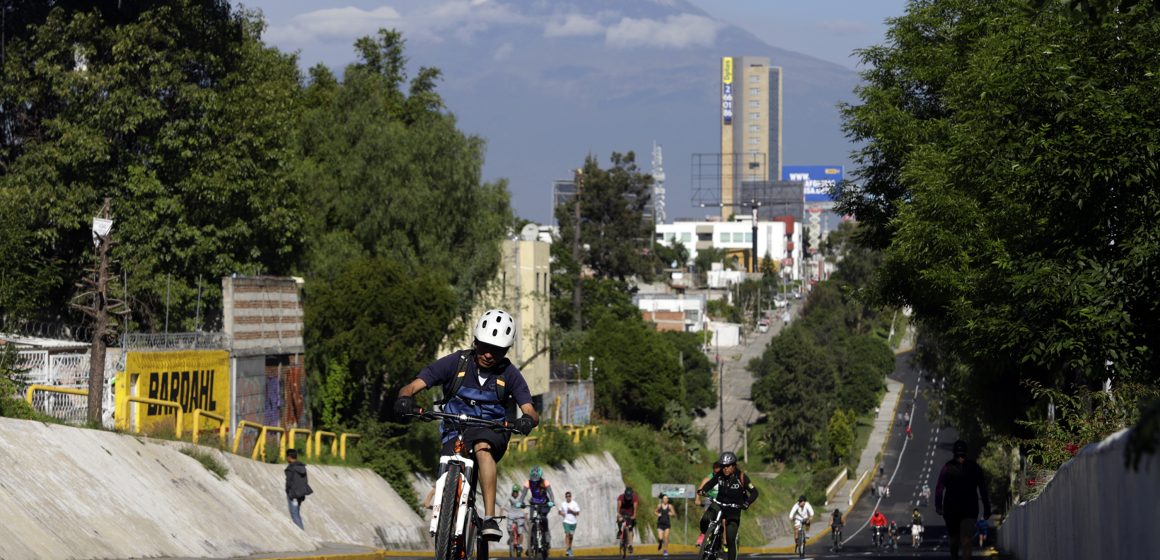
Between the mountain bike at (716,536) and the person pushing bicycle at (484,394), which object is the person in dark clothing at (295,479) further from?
the person pushing bicycle at (484,394)

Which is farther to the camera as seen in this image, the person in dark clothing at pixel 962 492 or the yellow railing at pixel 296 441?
the yellow railing at pixel 296 441

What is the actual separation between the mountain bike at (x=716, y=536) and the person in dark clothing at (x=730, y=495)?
0.08ft

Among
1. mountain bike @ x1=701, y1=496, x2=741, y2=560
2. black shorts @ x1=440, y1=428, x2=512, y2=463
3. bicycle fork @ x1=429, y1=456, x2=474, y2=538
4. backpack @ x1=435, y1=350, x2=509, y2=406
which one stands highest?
backpack @ x1=435, y1=350, x2=509, y2=406

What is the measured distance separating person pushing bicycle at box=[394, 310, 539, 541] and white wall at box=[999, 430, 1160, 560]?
3.74m

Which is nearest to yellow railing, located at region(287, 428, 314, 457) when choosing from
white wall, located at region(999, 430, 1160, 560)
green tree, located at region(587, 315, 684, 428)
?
white wall, located at region(999, 430, 1160, 560)

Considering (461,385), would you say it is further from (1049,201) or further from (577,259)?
(577,259)

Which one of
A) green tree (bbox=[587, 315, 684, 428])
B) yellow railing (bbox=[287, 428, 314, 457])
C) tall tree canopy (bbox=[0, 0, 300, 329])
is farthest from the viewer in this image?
green tree (bbox=[587, 315, 684, 428])

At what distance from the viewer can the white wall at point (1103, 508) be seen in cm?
719

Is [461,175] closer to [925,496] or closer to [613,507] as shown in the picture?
[613,507]

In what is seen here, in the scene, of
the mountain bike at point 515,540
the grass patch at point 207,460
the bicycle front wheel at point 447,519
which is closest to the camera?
the bicycle front wheel at point 447,519

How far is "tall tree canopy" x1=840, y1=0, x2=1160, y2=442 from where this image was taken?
19.5 meters

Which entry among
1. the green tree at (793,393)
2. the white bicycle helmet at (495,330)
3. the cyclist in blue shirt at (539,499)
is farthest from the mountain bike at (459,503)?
the green tree at (793,393)

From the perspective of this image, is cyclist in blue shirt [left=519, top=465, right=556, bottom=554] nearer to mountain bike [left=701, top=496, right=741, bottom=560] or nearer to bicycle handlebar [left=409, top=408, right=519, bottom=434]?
mountain bike [left=701, top=496, right=741, bottom=560]

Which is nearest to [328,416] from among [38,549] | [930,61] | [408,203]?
[408,203]
